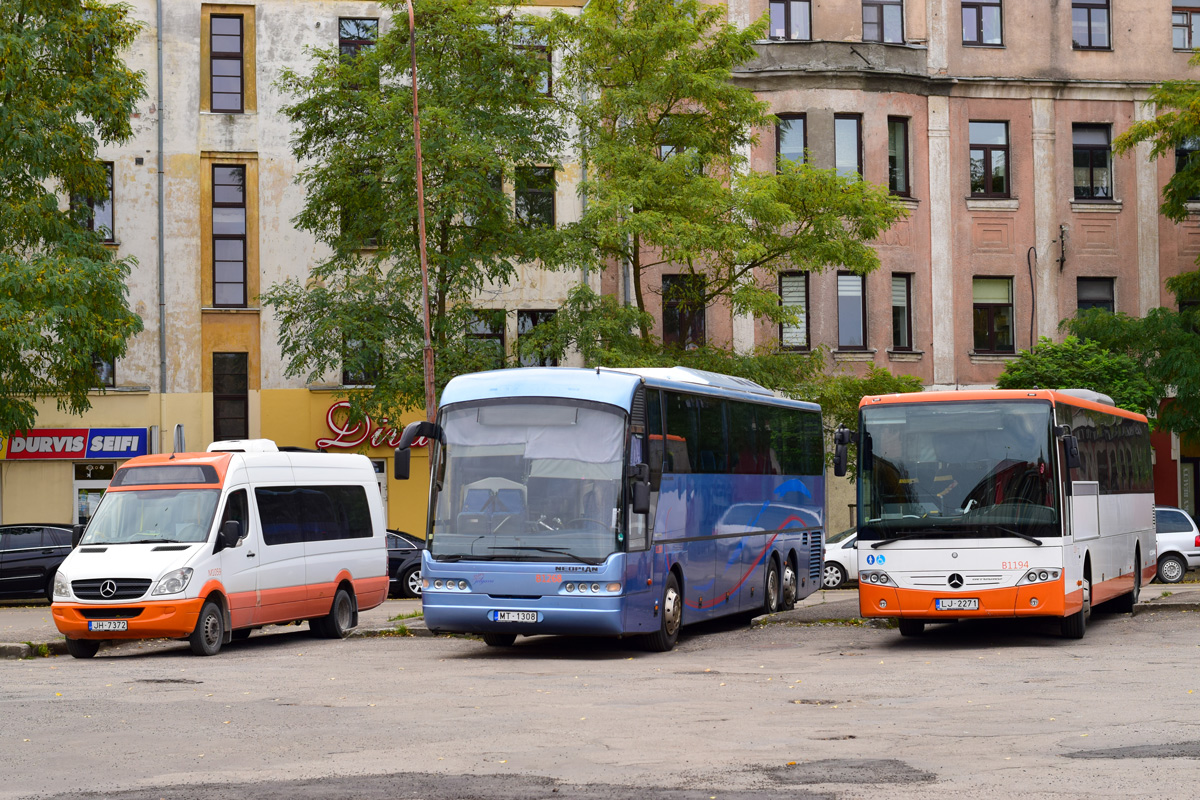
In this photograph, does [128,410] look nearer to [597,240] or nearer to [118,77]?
[118,77]

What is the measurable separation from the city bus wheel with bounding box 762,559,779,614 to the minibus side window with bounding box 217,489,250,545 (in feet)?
24.4

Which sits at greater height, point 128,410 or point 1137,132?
point 1137,132

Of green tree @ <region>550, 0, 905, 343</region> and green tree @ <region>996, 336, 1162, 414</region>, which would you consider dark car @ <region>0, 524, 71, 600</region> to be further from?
green tree @ <region>996, 336, 1162, 414</region>

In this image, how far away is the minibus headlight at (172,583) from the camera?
18.1 m

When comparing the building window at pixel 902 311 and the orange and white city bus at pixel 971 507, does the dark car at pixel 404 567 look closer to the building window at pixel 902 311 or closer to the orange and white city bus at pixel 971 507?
the building window at pixel 902 311

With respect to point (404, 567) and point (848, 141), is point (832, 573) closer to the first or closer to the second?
point (404, 567)

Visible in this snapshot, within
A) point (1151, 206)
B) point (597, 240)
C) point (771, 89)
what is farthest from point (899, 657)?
point (1151, 206)

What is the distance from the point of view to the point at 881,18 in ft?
131

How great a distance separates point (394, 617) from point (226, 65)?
765 inches

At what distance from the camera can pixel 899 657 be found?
17.2 m

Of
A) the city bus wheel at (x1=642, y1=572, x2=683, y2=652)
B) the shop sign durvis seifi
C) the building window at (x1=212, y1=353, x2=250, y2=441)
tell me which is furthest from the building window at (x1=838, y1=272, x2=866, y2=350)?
the city bus wheel at (x1=642, y1=572, x2=683, y2=652)

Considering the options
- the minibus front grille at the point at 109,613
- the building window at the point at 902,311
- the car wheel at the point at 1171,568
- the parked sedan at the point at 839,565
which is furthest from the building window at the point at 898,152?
the minibus front grille at the point at 109,613

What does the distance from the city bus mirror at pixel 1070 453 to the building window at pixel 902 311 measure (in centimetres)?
2198

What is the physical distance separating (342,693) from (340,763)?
4355 millimetres
